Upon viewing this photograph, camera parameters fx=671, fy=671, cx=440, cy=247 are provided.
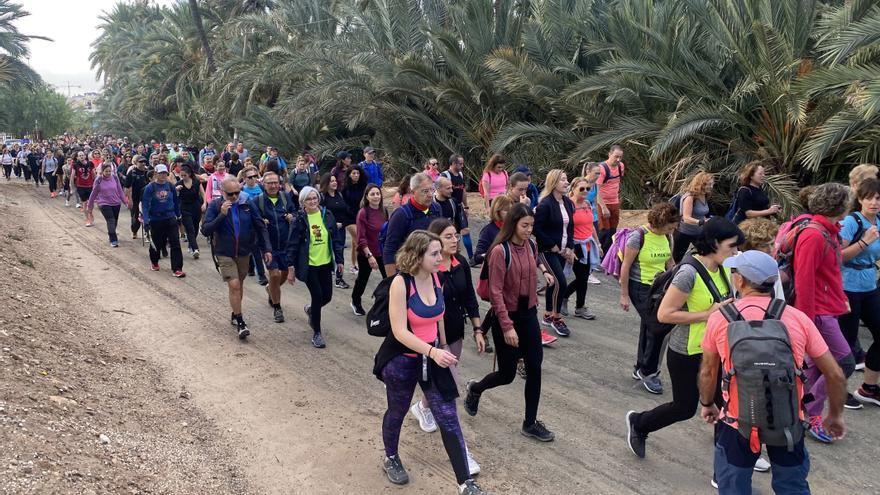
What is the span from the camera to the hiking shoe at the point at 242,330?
774 centimetres

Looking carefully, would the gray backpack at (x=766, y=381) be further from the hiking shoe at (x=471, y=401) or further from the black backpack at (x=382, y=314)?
the hiking shoe at (x=471, y=401)

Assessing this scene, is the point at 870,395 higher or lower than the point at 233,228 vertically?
lower

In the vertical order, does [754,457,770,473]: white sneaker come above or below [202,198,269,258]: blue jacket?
below

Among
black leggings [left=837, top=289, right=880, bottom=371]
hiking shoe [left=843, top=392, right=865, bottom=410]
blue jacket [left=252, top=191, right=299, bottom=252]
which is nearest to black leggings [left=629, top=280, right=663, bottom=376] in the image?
black leggings [left=837, top=289, right=880, bottom=371]

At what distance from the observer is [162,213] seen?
11023 mm

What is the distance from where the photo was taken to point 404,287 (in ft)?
13.9

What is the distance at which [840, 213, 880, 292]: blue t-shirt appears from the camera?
528 cm

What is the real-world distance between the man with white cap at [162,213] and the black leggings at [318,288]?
14.3 feet

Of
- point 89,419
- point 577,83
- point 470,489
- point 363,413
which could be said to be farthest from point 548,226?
point 577,83

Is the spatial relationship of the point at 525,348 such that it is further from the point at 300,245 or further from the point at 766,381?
the point at 300,245

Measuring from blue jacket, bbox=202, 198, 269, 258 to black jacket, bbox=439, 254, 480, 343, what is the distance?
3542 mm

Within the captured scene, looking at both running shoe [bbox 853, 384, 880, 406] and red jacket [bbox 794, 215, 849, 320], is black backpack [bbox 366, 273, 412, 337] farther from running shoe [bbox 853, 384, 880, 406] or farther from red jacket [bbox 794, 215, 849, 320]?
running shoe [bbox 853, 384, 880, 406]

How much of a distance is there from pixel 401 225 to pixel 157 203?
6.12 metres

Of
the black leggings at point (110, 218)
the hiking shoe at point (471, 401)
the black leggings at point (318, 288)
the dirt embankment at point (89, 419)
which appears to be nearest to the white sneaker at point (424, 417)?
the hiking shoe at point (471, 401)
